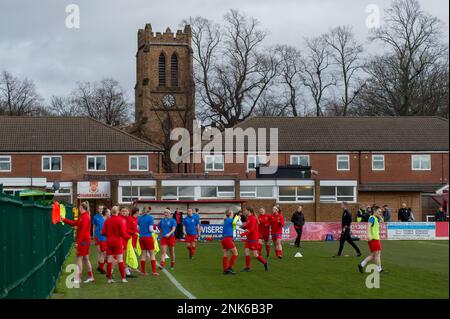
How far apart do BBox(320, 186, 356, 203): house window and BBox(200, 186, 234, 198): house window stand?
699 centimetres

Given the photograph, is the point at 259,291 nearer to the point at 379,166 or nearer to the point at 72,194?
the point at 72,194

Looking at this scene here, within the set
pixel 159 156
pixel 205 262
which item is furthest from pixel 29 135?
pixel 205 262

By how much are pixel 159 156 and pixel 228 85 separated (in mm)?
14709

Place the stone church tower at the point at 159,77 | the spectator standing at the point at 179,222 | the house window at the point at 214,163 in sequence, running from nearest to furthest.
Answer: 1. the spectator standing at the point at 179,222
2. the house window at the point at 214,163
3. the stone church tower at the point at 159,77

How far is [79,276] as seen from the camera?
21641 mm

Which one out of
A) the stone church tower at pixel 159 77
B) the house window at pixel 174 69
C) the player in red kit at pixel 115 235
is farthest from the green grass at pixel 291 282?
the house window at pixel 174 69

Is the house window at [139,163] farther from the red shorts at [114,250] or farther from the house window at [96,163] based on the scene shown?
the red shorts at [114,250]

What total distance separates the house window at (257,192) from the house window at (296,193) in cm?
75

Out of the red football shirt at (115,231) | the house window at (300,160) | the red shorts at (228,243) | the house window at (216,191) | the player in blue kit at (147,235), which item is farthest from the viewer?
the house window at (300,160)

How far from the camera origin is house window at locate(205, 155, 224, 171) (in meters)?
74.1

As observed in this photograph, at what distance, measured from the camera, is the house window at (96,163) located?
72375 millimetres

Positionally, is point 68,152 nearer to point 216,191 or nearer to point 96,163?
point 96,163

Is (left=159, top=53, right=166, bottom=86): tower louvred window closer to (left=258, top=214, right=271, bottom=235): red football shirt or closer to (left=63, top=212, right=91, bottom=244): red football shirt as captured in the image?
(left=258, top=214, right=271, bottom=235): red football shirt
